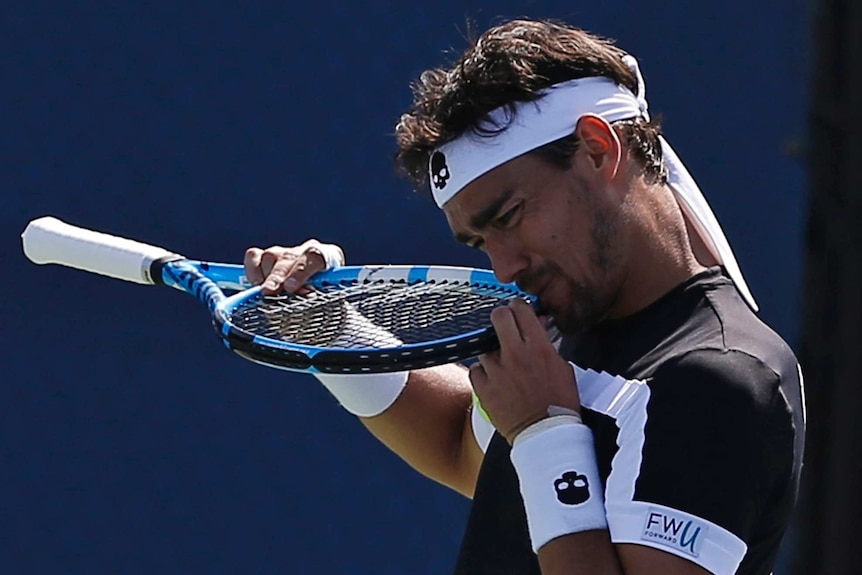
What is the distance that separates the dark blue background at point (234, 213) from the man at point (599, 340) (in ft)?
3.72

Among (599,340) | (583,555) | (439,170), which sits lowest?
(583,555)

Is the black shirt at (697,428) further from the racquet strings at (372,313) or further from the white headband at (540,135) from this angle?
the racquet strings at (372,313)

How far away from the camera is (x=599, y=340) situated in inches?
68.4

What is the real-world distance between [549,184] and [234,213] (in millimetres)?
1320

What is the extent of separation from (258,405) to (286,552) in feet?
0.91

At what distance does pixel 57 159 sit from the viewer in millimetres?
2887

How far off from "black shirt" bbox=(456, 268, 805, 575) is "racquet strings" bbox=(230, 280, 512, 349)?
0.23 m

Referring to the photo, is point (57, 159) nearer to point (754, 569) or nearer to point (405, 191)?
point (405, 191)

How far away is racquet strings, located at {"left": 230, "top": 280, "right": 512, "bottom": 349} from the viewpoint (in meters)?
1.89

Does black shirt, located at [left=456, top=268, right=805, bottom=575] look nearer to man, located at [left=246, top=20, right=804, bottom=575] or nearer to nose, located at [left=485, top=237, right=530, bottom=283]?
man, located at [left=246, top=20, right=804, bottom=575]

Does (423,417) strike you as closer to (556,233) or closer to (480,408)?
(480,408)

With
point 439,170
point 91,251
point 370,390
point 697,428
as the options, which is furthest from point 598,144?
point 91,251

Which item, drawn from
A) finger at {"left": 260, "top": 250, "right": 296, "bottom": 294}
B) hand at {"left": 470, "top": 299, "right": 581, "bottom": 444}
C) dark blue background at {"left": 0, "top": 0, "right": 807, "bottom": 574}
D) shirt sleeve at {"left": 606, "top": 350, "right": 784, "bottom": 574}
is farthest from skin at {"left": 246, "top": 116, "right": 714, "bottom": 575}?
dark blue background at {"left": 0, "top": 0, "right": 807, "bottom": 574}

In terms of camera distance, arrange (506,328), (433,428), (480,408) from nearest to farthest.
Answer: (506,328), (480,408), (433,428)
